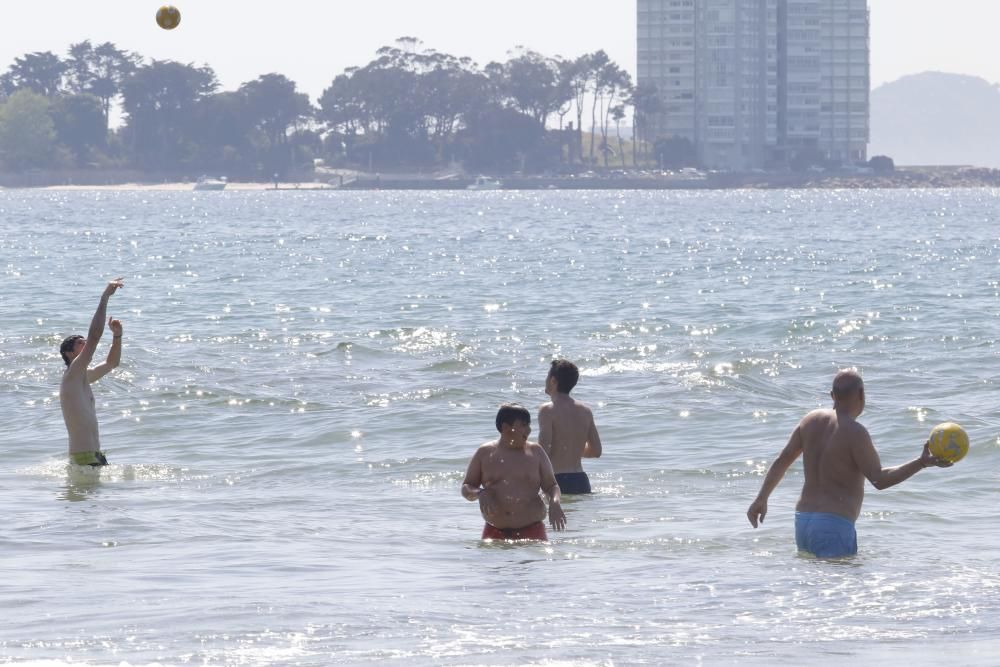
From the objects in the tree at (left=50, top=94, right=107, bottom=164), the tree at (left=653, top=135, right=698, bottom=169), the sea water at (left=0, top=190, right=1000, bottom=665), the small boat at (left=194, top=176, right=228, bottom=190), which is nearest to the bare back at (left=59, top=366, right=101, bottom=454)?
the sea water at (left=0, top=190, right=1000, bottom=665)

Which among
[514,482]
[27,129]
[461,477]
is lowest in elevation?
[461,477]

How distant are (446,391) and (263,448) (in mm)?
4106

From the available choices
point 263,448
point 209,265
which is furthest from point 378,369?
point 209,265

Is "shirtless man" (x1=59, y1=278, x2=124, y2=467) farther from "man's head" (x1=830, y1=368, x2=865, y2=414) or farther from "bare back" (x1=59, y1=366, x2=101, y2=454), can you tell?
"man's head" (x1=830, y1=368, x2=865, y2=414)

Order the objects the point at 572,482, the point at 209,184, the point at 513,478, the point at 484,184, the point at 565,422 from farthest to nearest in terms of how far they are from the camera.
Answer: the point at 484,184, the point at 209,184, the point at 572,482, the point at 565,422, the point at 513,478

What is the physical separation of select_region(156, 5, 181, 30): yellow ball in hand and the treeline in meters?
165

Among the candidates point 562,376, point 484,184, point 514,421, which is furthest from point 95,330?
point 484,184

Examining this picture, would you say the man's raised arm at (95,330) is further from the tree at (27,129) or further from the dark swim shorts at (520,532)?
the tree at (27,129)

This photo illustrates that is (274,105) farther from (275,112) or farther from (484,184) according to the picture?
(484,184)

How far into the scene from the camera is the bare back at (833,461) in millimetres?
8812

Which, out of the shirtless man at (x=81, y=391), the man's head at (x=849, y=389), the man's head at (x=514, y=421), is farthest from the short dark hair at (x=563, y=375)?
the shirtless man at (x=81, y=391)

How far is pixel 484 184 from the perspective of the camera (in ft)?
593

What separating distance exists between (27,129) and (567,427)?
171 m

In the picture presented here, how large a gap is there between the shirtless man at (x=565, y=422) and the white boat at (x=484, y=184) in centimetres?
16929
